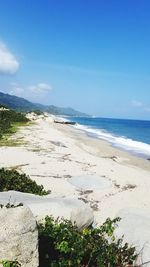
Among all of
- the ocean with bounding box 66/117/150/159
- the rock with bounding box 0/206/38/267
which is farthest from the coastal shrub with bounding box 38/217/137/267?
the ocean with bounding box 66/117/150/159

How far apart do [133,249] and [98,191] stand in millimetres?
6291

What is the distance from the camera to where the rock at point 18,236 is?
520 cm

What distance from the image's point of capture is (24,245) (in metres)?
5.34

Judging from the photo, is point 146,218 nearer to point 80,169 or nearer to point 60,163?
point 80,169

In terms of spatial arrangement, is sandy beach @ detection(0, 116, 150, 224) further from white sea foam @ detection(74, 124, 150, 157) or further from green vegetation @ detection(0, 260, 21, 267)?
white sea foam @ detection(74, 124, 150, 157)

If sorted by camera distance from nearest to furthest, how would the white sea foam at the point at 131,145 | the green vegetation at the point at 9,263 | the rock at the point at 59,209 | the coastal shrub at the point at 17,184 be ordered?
the green vegetation at the point at 9,263
the rock at the point at 59,209
the coastal shrub at the point at 17,184
the white sea foam at the point at 131,145

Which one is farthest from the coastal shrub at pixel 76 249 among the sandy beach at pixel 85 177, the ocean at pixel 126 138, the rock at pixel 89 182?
the ocean at pixel 126 138

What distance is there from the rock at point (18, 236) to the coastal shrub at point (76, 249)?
0.75 metres

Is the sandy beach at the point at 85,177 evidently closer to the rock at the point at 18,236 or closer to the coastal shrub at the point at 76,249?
the coastal shrub at the point at 76,249

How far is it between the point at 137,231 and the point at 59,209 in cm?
173

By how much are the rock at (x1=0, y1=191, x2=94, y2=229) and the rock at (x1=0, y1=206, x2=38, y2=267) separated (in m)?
1.90

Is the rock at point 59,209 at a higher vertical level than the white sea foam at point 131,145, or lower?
higher

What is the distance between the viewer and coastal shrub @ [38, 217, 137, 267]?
618cm

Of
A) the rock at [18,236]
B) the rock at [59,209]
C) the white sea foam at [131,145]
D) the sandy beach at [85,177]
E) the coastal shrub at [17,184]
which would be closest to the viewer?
the rock at [18,236]
